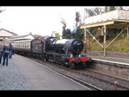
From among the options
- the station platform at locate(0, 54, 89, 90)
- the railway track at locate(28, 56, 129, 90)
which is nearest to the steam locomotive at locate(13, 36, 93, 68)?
the railway track at locate(28, 56, 129, 90)

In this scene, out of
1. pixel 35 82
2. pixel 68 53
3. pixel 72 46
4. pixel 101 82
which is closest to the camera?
pixel 35 82

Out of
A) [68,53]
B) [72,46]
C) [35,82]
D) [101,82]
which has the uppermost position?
[72,46]

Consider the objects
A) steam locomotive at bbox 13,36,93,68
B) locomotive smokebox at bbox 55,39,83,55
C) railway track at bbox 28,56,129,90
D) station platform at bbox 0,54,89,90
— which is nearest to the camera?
station platform at bbox 0,54,89,90

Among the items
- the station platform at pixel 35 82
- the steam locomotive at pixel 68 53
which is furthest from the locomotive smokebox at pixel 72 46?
the station platform at pixel 35 82

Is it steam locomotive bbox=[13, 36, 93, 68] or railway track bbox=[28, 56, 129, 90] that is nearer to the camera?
railway track bbox=[28, 56, 129, 90]

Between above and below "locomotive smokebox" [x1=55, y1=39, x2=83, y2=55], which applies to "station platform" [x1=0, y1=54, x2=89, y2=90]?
below

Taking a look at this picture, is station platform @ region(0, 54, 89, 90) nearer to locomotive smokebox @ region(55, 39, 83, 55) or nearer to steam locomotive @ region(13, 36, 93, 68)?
steam locomotive @ region(13, 36, 93, 68)

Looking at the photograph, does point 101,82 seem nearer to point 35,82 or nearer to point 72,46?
point 35,82

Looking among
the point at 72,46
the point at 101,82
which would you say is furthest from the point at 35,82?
the point at 72,46

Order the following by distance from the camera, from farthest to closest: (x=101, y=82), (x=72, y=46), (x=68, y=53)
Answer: (x=68, y=53)
(x=72, y=46)
(x=101, y=82)

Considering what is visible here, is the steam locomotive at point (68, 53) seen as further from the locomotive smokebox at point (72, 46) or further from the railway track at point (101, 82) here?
the railway track at point (101, 82)
